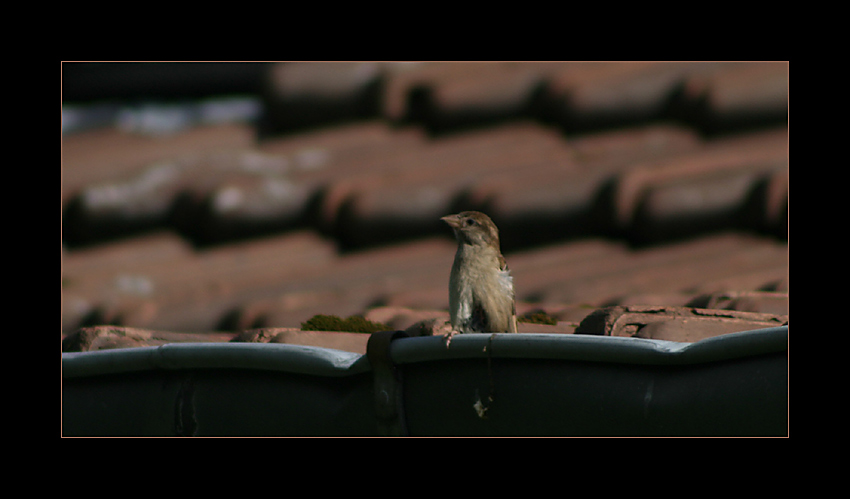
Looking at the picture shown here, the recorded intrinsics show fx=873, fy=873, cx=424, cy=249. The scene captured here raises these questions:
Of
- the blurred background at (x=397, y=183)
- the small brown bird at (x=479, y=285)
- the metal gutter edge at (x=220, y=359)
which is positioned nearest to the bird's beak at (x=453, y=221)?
the small brown bird at (x=479, y=285)

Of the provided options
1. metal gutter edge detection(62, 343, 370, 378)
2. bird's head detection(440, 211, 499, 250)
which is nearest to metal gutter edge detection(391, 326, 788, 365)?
metal gutter edge detection(62, 343, 370, 378)

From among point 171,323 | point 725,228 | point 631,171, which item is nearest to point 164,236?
point 171,323

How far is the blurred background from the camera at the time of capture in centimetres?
761

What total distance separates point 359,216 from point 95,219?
120 inches

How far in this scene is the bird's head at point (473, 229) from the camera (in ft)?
12.6

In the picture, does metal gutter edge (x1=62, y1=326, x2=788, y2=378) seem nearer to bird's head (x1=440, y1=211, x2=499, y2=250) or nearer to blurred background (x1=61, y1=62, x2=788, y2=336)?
bird's head (x1=440, y1=211, x2=499, y2=250)

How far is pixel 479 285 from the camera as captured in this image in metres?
3.70

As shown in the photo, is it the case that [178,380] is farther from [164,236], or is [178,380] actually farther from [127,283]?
[164,236]

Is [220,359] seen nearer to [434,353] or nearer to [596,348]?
[434,353]

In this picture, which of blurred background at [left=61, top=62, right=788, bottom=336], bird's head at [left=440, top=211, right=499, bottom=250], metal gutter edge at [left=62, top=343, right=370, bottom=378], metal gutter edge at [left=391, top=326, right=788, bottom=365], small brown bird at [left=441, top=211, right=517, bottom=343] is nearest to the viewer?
metal gutter edge at [left=391, top=326, right=788, bottom=365]

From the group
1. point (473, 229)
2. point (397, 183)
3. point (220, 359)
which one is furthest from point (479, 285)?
point (397, 183)

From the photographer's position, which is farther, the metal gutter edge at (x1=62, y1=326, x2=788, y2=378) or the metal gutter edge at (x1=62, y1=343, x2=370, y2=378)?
the metal gutter edge at (x1=62, y1=343, x2=370, y2=378)

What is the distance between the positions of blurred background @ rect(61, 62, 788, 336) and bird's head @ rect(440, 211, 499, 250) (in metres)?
2.91

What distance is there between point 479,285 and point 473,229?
28 cm
